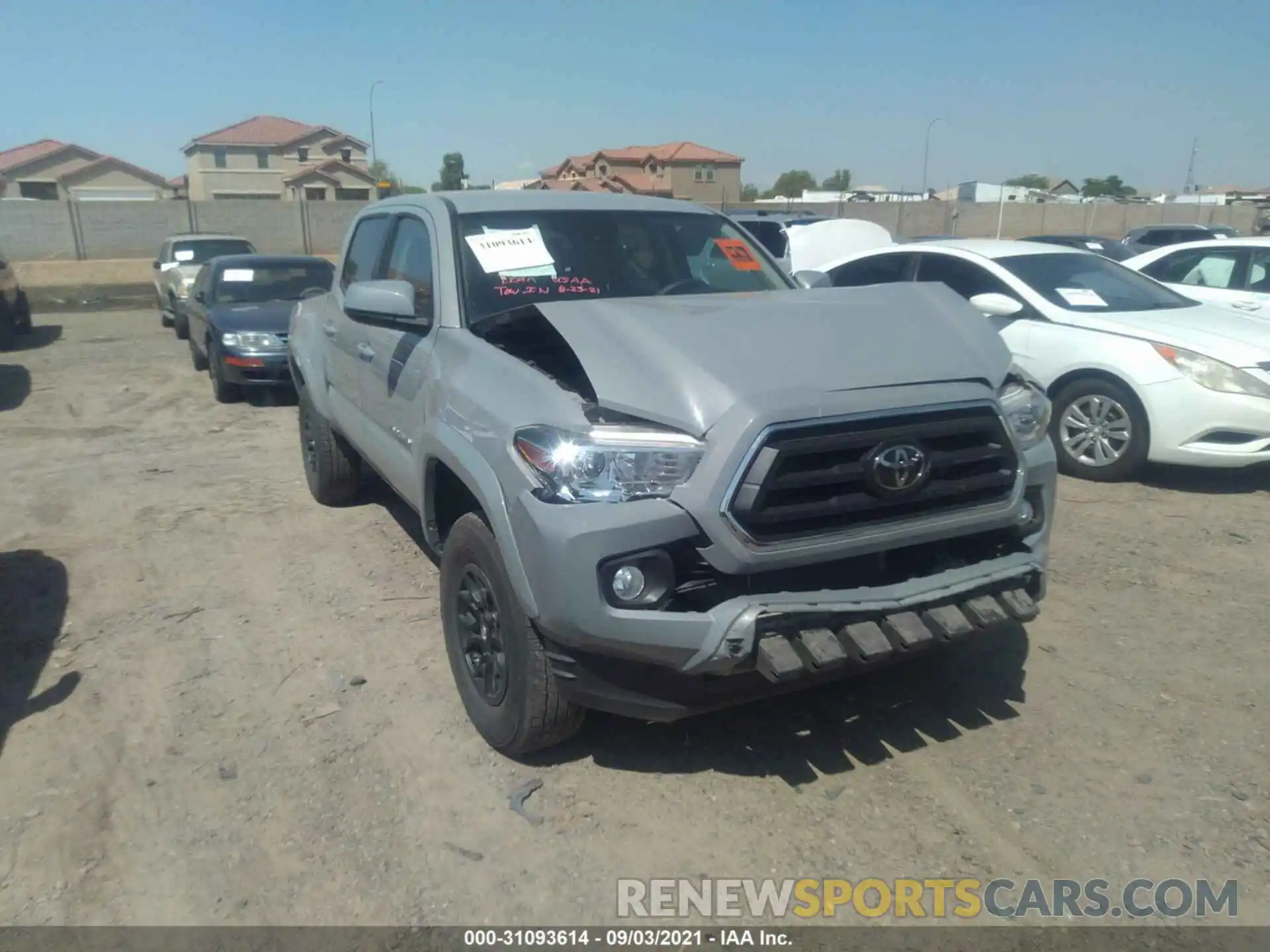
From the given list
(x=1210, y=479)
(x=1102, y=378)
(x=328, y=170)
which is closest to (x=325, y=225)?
(x=328, y=170)

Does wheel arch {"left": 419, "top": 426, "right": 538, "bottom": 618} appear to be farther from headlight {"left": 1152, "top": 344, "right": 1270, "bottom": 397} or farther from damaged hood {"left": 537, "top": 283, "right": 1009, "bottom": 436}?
headlight {"left": 1152, "top": 344, "right": 1270, "bottom": 397}

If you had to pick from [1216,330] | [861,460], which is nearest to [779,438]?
[861,460]

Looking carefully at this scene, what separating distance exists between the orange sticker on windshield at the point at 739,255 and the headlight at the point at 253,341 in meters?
6.39

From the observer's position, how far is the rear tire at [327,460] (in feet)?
19.5

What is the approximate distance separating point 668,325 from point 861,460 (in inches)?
30.6

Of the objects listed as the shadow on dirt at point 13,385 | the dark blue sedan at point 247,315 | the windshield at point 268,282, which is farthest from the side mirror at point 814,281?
the shadow on dirt at point 13,385

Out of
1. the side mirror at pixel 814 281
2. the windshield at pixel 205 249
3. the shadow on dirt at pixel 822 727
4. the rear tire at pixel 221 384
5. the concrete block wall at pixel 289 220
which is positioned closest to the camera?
the shadow on dirt at pixel 822 727

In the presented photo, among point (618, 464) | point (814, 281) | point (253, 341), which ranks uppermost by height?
point (814, 281)

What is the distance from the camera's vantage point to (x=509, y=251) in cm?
412

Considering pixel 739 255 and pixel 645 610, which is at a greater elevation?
pixel 739 255

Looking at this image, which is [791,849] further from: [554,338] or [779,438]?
[554,338]

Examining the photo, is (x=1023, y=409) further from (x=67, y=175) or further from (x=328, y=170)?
(x=67, y=175)

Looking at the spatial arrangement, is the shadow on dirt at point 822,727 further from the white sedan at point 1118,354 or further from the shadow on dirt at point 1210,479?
the shadow on dirt at point 1210,479

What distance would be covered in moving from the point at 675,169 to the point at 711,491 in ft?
168
